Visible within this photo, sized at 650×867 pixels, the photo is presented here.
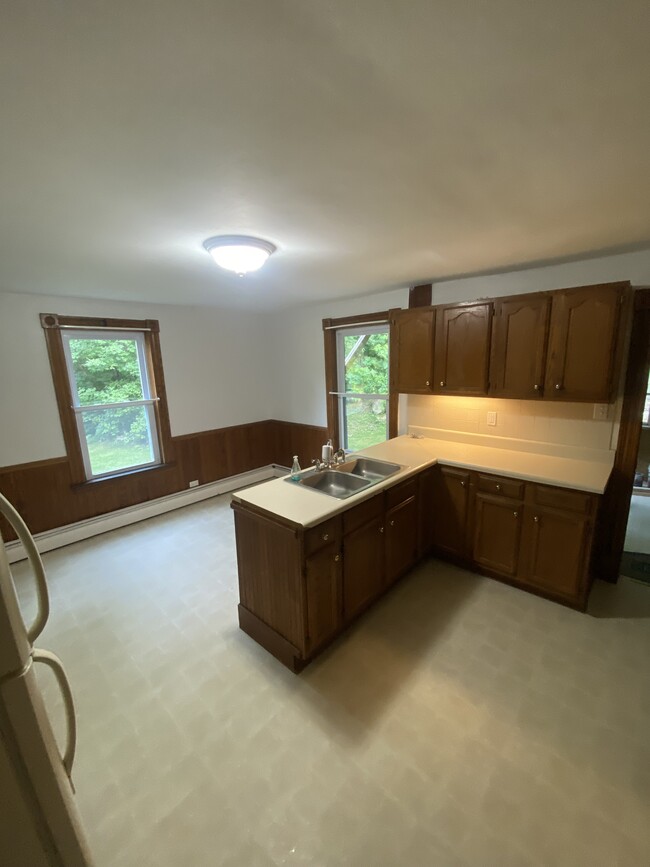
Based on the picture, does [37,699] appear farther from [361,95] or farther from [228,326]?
[228,326]

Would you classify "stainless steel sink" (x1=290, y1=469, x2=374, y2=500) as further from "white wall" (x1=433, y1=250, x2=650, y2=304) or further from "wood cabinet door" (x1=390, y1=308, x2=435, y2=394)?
"white wall" (x1=433, y1=250, x2=650, y2=304)

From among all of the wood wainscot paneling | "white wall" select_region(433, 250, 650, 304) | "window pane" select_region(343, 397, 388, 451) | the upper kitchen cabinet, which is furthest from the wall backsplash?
the wood wainscot paneling

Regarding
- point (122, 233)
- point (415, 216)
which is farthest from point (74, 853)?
point (415, 216)

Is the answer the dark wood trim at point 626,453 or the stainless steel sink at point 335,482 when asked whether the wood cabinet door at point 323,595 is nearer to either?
the stainless steel sink at point 335,482

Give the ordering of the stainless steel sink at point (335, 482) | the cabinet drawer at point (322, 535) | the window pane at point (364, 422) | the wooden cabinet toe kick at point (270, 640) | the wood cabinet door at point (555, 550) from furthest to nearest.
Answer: the window pane at point (364, 422) → the stainless steel sink at point (335, 482) → the wood cabinet door at point (555, 550) → the wooden cabinet toe kick at point (270, 640) → the cabinet drawer at point (322, 535)

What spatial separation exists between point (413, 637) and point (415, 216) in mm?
2314

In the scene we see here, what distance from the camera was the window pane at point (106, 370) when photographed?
3412mm

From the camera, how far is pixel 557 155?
1148 millimetres

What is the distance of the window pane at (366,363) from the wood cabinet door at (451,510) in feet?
3.81

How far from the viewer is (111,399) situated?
3.62m

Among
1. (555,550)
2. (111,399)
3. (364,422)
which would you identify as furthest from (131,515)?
(555,550)

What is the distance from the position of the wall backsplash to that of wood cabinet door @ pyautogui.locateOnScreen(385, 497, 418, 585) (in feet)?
3.19

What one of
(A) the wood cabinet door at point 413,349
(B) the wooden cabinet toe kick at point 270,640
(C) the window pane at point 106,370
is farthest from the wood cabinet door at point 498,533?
(C) the window pane at point 106,370

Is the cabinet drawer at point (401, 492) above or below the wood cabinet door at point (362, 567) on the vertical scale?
above
